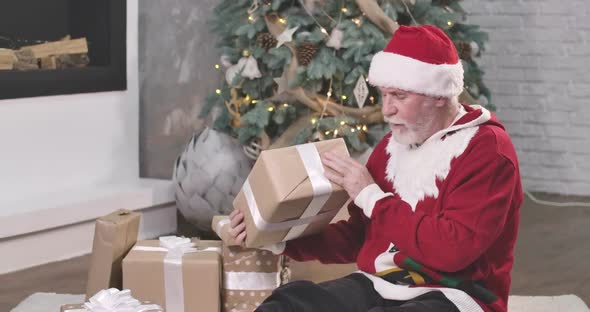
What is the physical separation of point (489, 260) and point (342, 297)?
31cm

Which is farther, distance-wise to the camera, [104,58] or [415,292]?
[104,58]

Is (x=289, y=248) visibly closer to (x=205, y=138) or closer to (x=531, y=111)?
(x=205, y=138)

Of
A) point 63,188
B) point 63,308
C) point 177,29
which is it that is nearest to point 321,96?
point 177,29

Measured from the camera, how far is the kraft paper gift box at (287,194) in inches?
82.7

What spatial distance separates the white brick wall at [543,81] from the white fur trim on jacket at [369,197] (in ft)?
11.7

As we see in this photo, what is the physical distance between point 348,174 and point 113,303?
585 millimetres

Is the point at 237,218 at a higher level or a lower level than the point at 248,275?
higher

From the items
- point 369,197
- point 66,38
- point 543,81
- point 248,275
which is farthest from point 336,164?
point 543,81

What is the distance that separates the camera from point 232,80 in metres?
4.13

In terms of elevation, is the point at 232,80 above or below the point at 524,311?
above

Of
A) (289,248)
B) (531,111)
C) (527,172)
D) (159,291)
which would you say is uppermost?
(289,248)

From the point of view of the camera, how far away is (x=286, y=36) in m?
3.94

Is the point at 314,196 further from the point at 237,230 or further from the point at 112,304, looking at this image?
the point at 112,304

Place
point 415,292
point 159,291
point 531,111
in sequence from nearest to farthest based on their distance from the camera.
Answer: point 415,292 → point 159,291 → point 531,111
